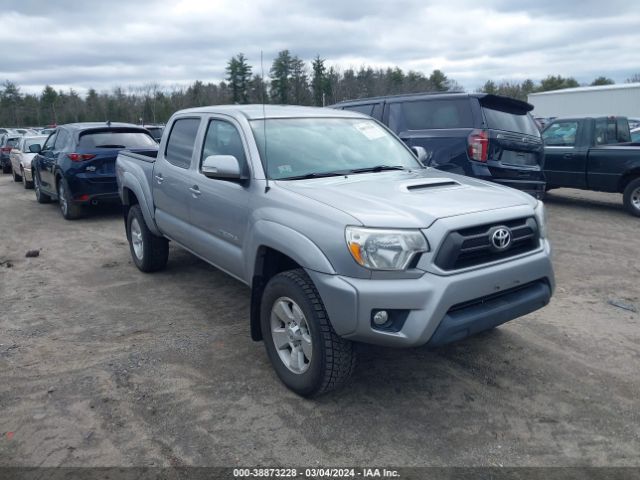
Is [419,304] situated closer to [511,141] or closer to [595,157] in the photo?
[511,141]

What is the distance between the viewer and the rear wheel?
10039 millimetres

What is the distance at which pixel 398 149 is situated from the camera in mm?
4910

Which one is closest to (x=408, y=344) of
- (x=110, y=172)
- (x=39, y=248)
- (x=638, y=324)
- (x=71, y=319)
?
(x=638, y=324)

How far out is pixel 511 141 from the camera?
7.42m

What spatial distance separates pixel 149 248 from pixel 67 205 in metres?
4.77

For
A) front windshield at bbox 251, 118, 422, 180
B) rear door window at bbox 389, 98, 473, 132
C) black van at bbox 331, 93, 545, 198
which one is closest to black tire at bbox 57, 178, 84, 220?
rear door window at bbox 389, 98, 473, 132

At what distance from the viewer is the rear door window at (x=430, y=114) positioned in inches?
297

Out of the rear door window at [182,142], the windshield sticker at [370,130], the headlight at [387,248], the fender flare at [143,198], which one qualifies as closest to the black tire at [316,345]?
the headlight at [387,248]

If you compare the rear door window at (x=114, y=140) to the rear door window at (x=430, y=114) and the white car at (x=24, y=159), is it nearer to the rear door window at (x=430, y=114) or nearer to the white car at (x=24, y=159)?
the rear door window at (x=430, y=114)

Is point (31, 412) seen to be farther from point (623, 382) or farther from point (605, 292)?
point (605, 292)

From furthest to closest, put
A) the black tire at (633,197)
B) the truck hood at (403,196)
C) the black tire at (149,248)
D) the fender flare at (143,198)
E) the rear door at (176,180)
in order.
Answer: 1. the black tire at (633,197)
2. the black tire at (149,248)
3. the fender flare at (143,198)
4. the rear door at (176,180)
5. the truck hood at (403,196)

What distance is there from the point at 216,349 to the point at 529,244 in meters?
2.54

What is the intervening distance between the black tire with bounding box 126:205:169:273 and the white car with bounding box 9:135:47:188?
990 centimetres

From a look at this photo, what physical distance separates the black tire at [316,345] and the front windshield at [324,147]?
37.1 inches
